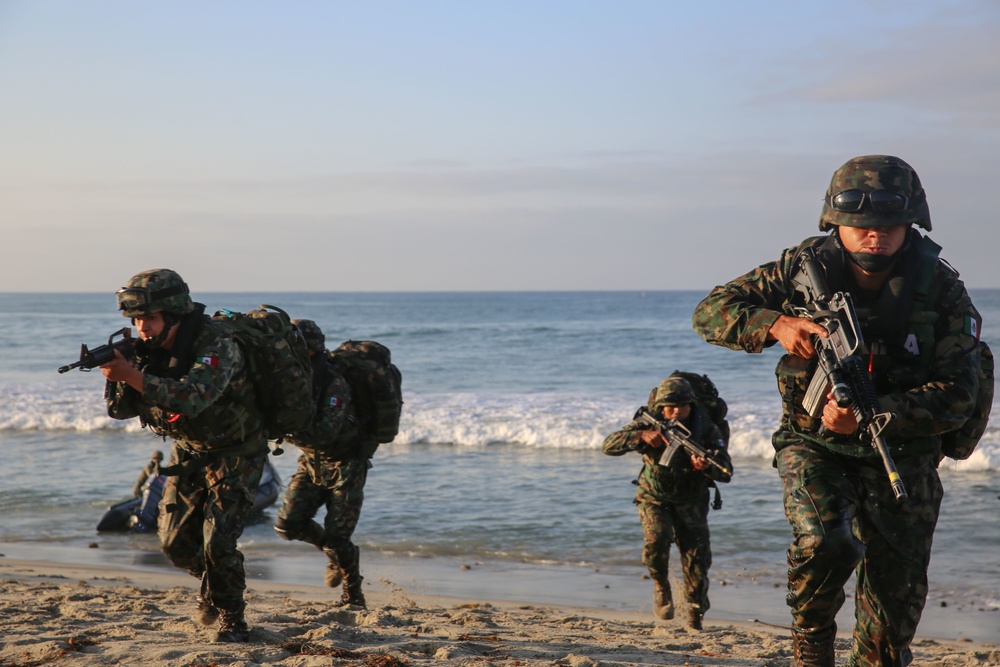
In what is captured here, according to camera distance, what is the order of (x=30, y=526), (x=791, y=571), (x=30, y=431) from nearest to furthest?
(x=791, y=571) → (x=30, y=526) → (x=30, y=431)

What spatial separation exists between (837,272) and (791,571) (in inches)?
46.9

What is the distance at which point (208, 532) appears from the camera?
579cm

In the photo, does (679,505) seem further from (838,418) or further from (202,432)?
(838,418)

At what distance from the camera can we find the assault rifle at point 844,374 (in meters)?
3.82

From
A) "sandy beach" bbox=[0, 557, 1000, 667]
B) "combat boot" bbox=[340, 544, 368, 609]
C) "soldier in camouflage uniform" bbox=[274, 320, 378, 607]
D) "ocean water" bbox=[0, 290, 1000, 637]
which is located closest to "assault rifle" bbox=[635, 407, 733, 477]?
"sandy beach" bbox=[0, 557, 1000, 667]

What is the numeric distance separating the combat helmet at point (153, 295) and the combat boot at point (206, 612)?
1.66 m

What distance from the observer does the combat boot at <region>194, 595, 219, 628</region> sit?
599 centimetres

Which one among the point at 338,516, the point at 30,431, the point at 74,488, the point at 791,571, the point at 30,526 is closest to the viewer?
the point at 791,571

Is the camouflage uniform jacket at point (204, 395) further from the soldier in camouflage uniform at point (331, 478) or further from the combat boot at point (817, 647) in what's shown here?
the combat boot at point (817, 647)

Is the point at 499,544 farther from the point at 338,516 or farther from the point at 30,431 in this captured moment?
the point at 30,431

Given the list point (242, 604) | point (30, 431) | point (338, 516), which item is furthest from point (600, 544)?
point (30, 431)

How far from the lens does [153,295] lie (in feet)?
18.2

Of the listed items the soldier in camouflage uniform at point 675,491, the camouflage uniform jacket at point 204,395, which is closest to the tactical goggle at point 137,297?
the camouflage uniform jacket at point 204,395

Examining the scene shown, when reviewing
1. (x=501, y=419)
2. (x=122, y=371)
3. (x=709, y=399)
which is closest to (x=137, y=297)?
(x=122, y=371)
